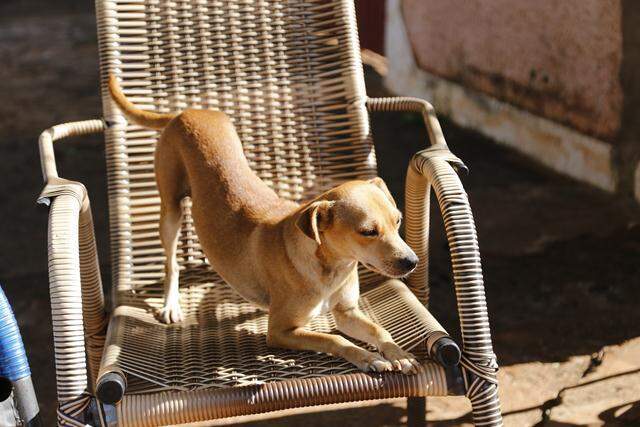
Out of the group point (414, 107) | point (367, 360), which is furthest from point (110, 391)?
point (414, 107)

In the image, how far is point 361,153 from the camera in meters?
3.01

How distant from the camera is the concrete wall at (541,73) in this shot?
4.20m

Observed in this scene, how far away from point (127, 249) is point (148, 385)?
87 centimetres

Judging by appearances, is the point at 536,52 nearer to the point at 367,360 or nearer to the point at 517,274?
the point at 517,274

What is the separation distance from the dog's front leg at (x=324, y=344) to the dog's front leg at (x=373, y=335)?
1.2 inches

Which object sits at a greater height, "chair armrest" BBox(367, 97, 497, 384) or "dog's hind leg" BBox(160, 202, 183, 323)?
"chair armrest" BBox(367, 97, 497, 384)

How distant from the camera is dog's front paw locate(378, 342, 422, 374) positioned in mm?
2072

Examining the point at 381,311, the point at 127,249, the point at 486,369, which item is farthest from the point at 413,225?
the point at 127,249

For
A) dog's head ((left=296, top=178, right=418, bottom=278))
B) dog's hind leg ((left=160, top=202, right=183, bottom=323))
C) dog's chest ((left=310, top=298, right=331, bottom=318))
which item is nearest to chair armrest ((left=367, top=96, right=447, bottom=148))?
dog's head ((left=296, top=178, right=418, bottom=278))

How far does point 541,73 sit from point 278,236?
9.22ft

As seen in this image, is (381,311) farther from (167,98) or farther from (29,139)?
(29,139)

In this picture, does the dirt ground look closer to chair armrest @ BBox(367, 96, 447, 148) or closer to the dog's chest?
the dog's chest

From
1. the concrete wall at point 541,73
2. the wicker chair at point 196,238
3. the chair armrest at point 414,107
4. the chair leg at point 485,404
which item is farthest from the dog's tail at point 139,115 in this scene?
the concrete wall at point 541,73

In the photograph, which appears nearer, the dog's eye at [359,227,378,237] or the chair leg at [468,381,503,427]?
the chair leg at [468,381,503,427]
